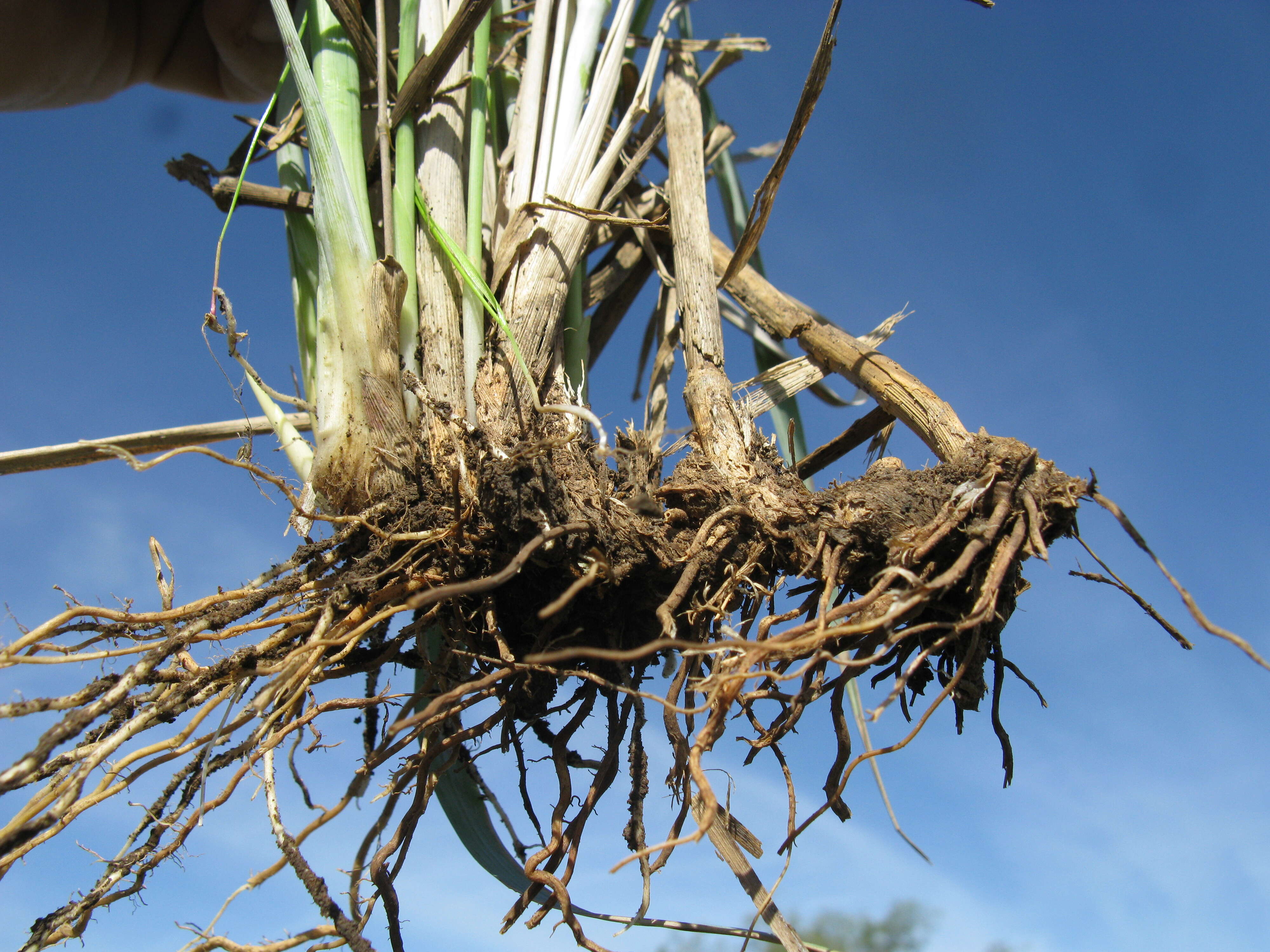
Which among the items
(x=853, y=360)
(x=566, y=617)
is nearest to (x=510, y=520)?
(x=566, y=617)

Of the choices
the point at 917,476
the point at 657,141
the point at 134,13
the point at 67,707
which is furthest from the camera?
the point at 134,13

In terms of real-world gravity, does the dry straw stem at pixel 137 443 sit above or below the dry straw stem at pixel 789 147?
below

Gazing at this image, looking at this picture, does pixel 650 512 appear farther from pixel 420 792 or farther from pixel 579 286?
pixel 579 286

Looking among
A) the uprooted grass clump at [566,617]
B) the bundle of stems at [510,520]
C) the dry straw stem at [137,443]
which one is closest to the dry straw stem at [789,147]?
the bundle of stems at [510,520]

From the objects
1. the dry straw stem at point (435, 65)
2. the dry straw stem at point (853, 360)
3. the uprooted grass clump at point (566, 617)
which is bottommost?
the uprooted grass clump at point (566, 617)

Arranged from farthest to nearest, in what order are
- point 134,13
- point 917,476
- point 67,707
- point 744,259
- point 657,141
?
point 134,13 → point 657,141 → point 744,259 → point 917,476 → point 67,707

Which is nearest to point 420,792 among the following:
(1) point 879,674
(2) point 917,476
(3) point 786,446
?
(1) point 879,674

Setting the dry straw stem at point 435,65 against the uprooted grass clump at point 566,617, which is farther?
the dry straw stem at point 435,65

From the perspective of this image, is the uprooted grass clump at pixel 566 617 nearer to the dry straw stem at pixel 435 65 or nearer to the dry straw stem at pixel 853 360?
the dry straw stem at pixel 853 360

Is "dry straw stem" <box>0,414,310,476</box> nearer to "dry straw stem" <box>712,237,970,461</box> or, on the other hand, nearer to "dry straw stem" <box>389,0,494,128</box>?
"dry straw stem" <box>389,0,494,128</box>

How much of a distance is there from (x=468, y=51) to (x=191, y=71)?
732 mm

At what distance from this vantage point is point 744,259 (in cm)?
111


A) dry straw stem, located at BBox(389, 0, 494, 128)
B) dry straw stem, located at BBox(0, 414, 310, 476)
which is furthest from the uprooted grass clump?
dry straw stem, located at BBox(389, 0, 494, 128)

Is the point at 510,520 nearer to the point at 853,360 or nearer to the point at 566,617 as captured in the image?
the point at 566,617
